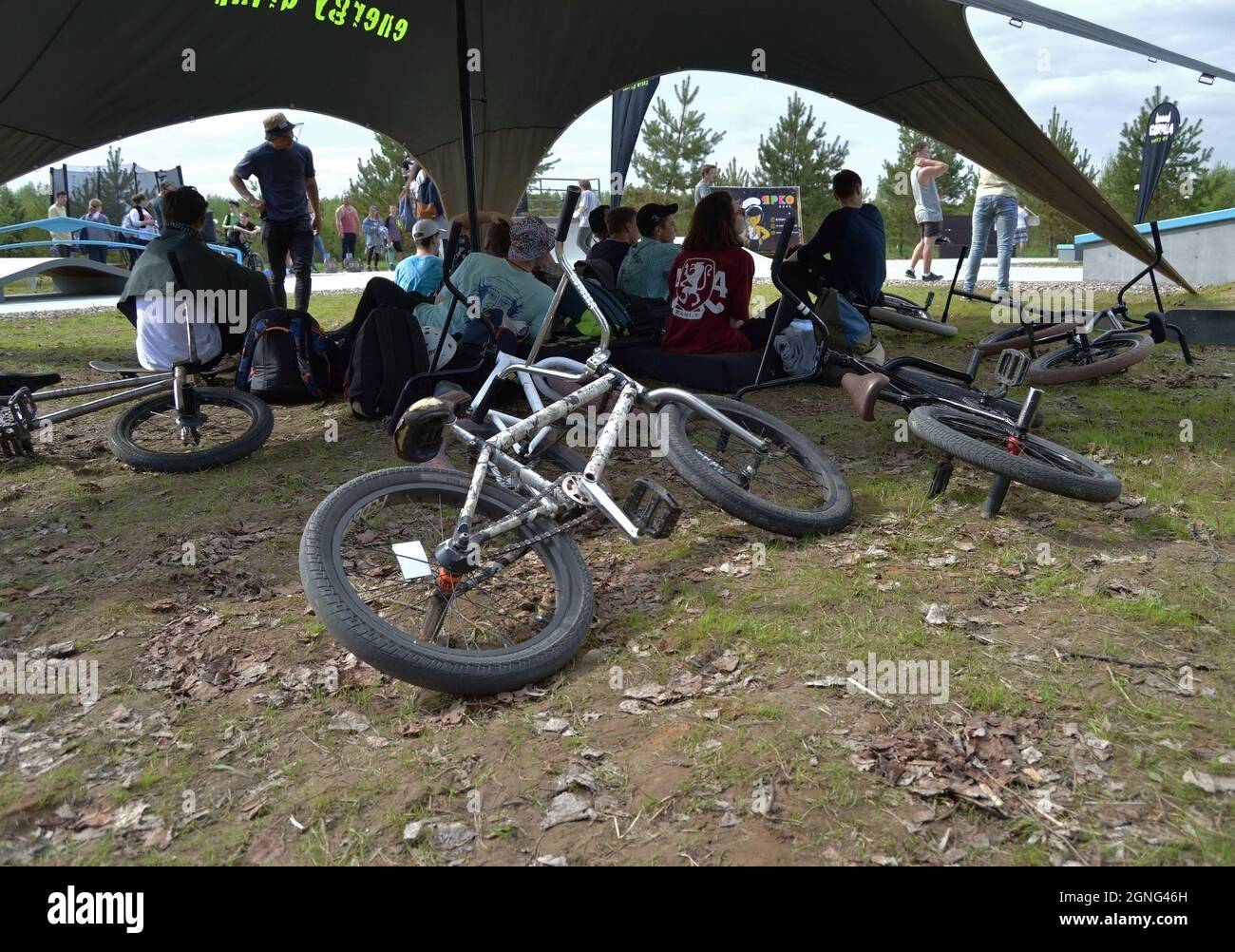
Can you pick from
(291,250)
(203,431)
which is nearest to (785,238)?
(203,431)

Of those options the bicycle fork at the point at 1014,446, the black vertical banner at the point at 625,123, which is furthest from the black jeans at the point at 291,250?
the black vertical banner at the point at 625,123

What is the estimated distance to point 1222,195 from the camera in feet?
112

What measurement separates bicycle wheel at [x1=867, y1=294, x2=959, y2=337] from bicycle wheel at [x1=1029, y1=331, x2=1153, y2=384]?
6.26 feet

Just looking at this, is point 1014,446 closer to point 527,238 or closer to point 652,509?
point 652,509

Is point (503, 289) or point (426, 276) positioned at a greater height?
point (426, 276)

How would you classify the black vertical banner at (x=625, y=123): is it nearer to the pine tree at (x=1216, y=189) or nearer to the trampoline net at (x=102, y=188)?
the trampoline net at (x=102, y=188)

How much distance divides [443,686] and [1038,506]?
9.82 feet

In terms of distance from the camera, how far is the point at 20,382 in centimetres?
587

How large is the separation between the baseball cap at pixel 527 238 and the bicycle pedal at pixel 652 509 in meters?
2.96

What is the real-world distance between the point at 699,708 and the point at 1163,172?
1377 inches

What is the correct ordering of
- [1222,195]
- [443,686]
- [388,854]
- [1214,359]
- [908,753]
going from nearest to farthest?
1. [388,854]
2. [908,753]
3. [443,686]
4. [1214,359]
5. [1222,195]

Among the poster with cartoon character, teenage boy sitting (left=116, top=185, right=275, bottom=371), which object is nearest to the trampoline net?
the poster with cartoon character
